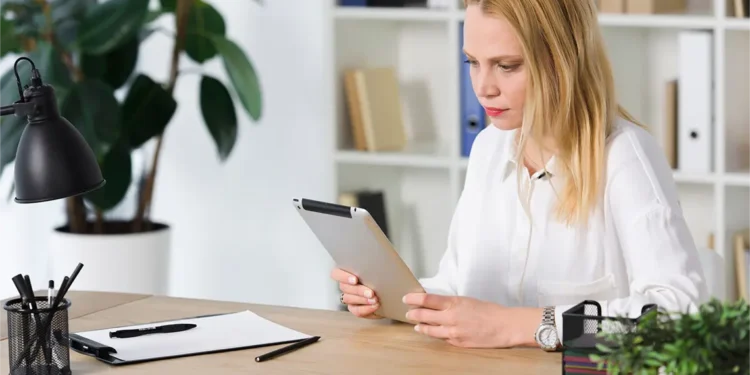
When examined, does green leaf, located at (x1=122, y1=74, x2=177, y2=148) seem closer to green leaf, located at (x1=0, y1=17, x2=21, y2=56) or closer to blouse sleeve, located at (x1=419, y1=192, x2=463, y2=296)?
green leaf, located at (x1=0, y1=17, x2=21, y2=56)

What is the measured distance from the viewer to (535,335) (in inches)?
67.4

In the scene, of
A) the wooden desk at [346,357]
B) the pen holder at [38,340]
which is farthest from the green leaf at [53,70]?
the pen holder at [38,340]

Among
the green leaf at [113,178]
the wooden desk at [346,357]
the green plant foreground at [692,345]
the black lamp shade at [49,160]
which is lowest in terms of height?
the wooden desk at [346,357]

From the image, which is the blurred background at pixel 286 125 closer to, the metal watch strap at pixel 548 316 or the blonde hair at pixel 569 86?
the blonde hair at pixel 569 86

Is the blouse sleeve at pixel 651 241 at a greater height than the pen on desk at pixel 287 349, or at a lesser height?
greater

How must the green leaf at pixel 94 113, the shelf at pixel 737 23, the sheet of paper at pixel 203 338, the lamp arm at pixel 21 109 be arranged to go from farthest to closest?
the green leaf at pixel 94 113 < the shelf at pixel 737 23 < the sheet of paper at pixel 203 338 < the lamp arm at pixel 21 109

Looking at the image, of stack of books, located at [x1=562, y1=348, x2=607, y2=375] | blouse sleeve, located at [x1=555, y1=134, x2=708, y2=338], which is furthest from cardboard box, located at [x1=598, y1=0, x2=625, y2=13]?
stack of books, located at [x1=562, y1=348, x2=607, y2=375]

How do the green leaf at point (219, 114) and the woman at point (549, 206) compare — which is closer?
the woman at point (549, 206)

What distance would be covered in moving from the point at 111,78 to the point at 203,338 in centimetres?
193

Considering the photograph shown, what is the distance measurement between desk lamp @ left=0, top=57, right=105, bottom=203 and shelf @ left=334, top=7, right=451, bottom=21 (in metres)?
1.86

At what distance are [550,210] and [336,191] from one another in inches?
59.9

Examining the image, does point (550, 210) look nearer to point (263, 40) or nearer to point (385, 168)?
→ point (385, 168)

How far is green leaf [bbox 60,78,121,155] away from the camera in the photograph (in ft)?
10.7

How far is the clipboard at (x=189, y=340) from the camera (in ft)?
5.64
